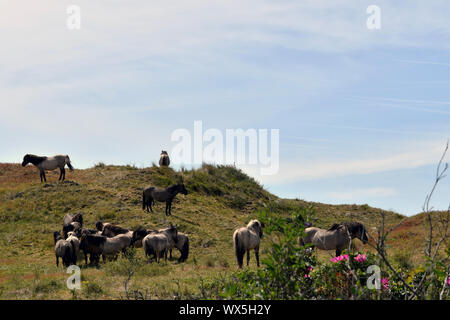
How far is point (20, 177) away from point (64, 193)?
15.2m

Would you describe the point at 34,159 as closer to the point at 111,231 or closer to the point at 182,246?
the point at 111,231

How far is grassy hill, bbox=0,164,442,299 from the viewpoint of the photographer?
14.9 m

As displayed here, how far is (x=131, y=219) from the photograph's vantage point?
28.8 meters

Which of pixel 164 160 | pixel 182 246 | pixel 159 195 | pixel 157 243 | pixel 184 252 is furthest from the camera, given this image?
pixel 164 160

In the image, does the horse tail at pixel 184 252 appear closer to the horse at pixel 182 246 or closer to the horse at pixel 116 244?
the horse at pixel 182 246

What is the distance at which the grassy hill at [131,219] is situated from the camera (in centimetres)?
1494

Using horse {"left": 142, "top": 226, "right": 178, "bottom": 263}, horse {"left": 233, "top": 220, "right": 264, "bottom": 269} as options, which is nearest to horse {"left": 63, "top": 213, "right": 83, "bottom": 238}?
horse {"left": 142, "top": 226, "right": 178, "bottom": 263}

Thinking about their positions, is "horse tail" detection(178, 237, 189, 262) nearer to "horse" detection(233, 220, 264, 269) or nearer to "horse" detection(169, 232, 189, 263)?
"horse" detection(169, 232, 189, 263)

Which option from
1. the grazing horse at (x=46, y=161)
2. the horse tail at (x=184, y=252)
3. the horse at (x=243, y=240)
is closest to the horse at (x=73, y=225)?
Result: the horse tail at (x=184, y=252)

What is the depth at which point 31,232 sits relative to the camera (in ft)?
92.0

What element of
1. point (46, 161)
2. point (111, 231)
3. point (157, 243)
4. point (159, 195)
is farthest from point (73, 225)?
point (46, 161)

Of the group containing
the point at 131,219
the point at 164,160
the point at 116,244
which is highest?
the point at 164,160
